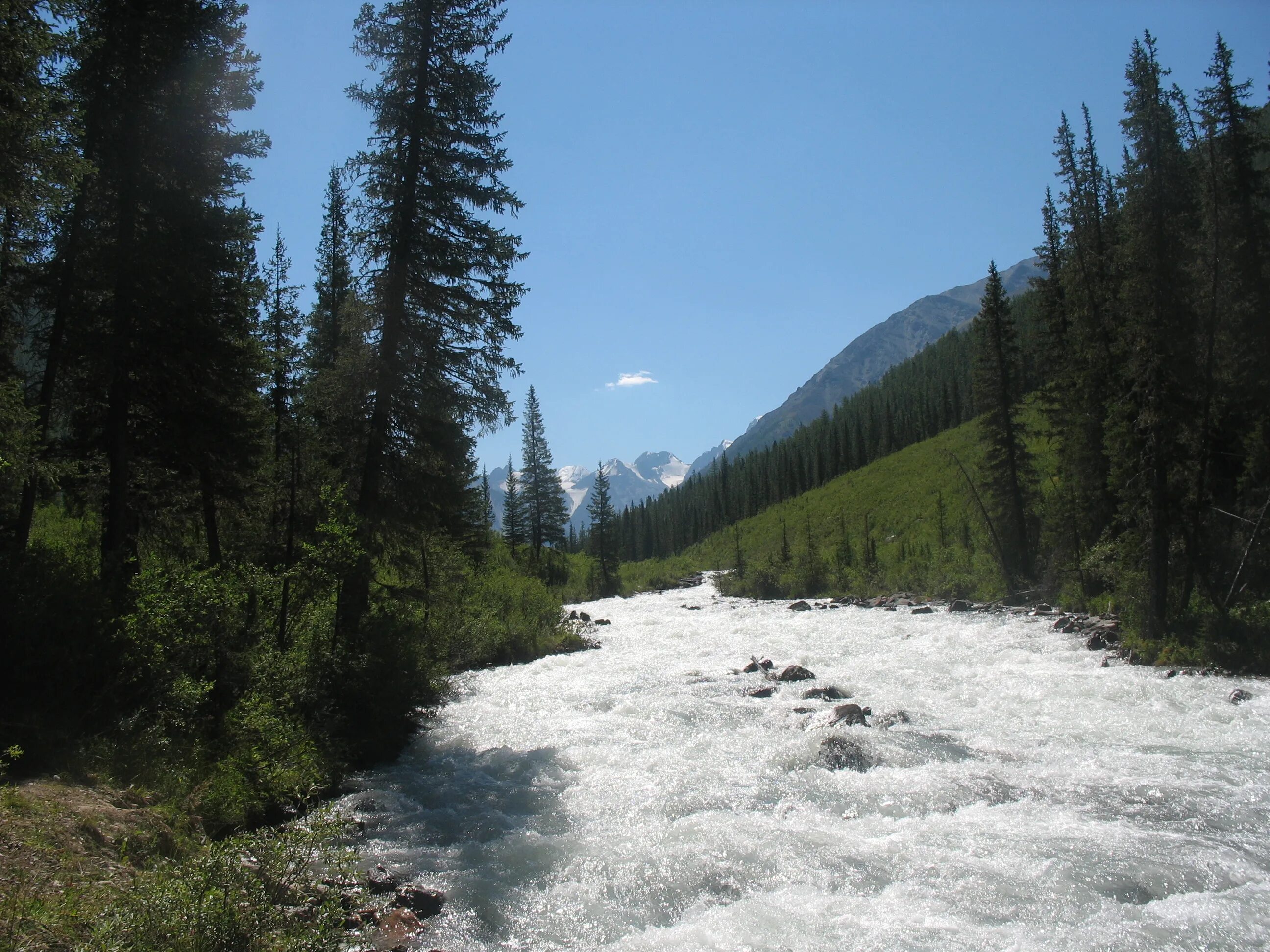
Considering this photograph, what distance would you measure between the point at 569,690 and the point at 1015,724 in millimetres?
9200

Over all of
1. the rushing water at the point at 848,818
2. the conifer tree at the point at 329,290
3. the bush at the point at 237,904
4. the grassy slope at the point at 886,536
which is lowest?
the rushing water at the point at 848,818

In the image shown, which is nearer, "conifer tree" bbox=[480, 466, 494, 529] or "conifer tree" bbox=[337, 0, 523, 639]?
"conifer tree" bbox=[337, 0, 523, 639]

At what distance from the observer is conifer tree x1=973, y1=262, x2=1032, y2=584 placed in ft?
97.8

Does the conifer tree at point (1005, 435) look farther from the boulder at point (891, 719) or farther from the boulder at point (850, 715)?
the boulder at point (850, 715)

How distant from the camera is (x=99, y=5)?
455 inches

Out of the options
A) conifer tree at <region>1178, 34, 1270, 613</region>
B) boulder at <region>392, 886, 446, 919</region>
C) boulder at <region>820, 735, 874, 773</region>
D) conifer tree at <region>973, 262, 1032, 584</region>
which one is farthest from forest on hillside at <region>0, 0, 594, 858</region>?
conifer tree at <region>973, 262, 1032, 584</region>

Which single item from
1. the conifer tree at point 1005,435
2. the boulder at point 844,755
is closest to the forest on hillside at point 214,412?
the boulder at point 844,755

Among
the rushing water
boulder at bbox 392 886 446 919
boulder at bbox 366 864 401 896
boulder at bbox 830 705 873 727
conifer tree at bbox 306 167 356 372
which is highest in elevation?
conifer tree at bbox 306 167 356 372

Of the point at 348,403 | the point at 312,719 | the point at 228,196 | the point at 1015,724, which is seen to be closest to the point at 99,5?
the point at 228,196

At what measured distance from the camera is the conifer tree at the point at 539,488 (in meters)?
55.6

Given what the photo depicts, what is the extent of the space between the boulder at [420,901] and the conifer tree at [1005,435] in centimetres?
2934

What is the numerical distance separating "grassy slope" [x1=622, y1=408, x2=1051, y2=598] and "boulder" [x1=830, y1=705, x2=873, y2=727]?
2031 centimetres

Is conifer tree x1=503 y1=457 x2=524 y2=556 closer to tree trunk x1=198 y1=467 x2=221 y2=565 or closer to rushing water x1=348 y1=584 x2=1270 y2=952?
tree trunk x1=198 y1=467 x2=221 y2=565

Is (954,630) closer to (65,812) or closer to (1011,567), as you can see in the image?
(1011,567)
